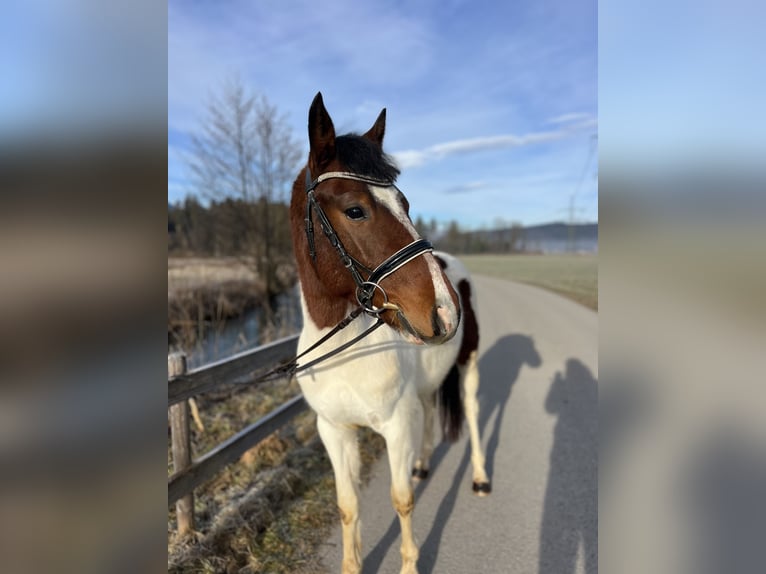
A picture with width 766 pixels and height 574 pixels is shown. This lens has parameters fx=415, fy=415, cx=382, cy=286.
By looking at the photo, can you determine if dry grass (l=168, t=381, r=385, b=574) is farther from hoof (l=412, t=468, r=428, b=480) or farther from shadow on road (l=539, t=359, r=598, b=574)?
shadow on road (l=539, t=359, r=598, b=574)

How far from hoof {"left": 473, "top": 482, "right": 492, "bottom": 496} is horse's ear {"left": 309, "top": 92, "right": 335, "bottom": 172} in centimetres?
284

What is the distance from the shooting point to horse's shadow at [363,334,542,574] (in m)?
2.77

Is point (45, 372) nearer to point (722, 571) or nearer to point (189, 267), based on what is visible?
point (722, 571)

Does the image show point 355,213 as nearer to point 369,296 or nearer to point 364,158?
point 364,158

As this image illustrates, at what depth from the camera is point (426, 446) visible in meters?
3.78

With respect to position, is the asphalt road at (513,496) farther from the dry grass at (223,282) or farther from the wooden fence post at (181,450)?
the dry grass at (223,282)

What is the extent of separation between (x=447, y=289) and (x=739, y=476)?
1112 mm

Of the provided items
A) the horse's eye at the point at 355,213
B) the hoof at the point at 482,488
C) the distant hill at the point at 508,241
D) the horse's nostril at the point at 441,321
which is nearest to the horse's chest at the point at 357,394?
the horse's nostril at the point at 441,321

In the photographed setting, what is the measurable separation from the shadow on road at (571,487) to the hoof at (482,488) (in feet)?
1.45

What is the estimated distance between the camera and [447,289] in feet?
5.64

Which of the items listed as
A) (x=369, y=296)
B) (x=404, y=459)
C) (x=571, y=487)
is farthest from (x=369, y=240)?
(x=571, y=487)

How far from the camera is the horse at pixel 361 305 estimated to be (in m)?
1.73

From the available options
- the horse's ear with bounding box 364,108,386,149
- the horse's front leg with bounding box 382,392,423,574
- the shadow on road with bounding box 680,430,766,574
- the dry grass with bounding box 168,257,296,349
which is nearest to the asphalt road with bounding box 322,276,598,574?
Answer: the horse's front leg with bounding box 382,392,423,574

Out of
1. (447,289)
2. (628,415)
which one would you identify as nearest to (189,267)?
(447,289)
